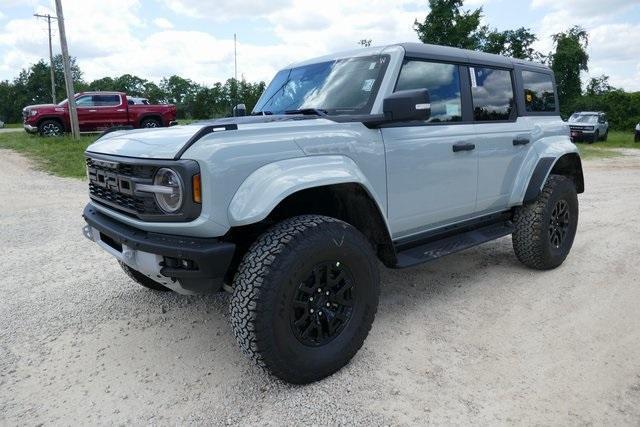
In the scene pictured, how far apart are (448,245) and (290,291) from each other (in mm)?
1615

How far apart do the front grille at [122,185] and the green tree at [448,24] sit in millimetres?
32981

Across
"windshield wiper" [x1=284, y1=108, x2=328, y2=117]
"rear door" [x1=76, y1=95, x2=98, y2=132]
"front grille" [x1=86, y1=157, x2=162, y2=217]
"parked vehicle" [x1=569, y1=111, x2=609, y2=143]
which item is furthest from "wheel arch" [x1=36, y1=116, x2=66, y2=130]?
"parked vehicle" [x1=569, y1=111, x2=609, y2=143]

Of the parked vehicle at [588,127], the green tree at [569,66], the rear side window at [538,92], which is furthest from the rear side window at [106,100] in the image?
the green tree at [569,66]

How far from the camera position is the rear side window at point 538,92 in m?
4.44

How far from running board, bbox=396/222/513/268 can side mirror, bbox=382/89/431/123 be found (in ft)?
3.17

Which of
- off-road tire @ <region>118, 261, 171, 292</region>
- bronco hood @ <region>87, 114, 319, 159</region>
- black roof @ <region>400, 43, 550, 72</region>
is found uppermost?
black roof @ <region>400, 43, 550, 72</region>

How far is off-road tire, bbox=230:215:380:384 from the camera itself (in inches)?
94.0

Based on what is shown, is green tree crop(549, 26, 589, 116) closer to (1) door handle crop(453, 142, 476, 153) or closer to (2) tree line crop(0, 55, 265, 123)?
(2) tree line crop(0, 55, 265, 123)

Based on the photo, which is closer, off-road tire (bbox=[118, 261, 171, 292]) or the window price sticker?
off-road tire (bbox=[118, 261, 171, 292])

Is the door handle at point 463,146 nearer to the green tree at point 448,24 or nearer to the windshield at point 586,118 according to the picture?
the windshield at point 586,118

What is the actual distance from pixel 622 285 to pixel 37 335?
15.1 feet

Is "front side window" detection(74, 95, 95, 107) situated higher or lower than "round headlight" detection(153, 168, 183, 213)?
higher

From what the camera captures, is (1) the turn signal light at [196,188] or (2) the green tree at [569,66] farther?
(2) the green tree at [569,66]

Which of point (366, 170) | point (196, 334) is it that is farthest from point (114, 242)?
point (366, 170)
